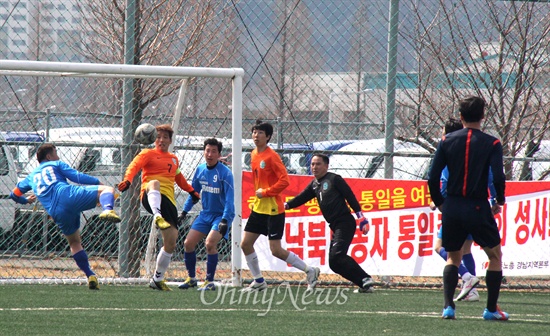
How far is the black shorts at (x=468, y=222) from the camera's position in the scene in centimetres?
725

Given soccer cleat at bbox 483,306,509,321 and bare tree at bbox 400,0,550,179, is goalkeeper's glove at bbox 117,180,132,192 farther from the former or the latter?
bare tree at bbox 400,0,550,179

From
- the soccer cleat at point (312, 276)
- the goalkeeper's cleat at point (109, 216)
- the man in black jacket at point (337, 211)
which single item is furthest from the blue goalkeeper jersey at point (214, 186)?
the goalkeeper's cleat at point (109, 216)

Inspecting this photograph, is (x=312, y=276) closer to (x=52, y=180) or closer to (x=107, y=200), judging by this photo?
(x=107, y=200)

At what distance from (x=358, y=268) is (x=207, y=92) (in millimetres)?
4765

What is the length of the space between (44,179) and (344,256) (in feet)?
10.5

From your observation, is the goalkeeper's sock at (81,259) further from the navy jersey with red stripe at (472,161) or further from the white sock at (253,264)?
the navy jersey with red stripe at (472,161)

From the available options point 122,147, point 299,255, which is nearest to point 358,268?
point 299,255

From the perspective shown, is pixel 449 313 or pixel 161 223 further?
pixel 161 223

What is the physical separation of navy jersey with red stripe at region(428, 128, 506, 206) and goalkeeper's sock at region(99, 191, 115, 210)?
10.9 ft

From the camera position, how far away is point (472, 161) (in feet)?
23.8

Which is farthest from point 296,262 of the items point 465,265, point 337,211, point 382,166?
point 382,166

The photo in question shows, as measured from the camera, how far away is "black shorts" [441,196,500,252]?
725 cm

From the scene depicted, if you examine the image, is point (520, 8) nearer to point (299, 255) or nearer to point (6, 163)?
point (299, 255)

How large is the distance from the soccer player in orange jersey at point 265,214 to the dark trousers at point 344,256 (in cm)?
Result: 43
